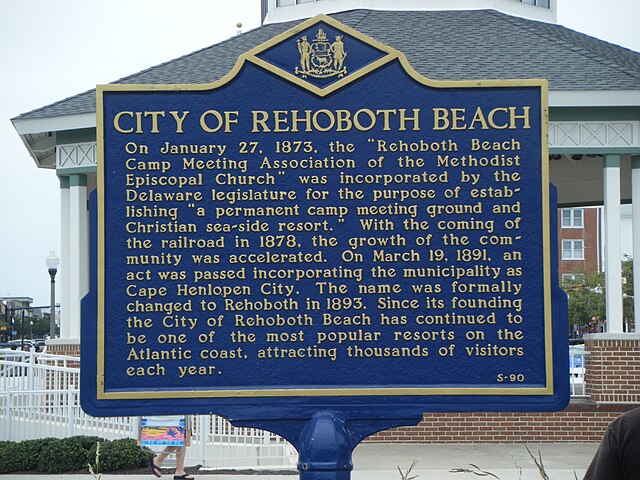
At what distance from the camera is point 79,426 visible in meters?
14.8

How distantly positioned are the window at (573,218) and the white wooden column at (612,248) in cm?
4585

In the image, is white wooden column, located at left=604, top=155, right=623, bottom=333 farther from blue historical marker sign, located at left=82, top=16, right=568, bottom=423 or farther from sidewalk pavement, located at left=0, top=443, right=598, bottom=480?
blue historical marker sign, located at left=82, top=16, right=568, bottom=423

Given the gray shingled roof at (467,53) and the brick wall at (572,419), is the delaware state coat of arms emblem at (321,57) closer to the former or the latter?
the gray shingled roof at (467,53)

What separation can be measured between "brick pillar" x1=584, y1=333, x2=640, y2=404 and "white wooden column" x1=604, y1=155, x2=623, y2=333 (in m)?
0.20

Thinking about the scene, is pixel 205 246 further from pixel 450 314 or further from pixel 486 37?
pixel 486 37

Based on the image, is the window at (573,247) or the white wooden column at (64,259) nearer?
the white wooden column at (64,259)

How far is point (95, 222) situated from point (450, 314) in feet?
7.53

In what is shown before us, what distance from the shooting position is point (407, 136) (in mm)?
6367

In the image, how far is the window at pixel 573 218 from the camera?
201 feet

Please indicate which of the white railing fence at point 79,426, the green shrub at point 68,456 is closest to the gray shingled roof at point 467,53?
the white railing fence at point 79,426

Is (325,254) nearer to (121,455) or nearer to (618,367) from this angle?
(121,455)

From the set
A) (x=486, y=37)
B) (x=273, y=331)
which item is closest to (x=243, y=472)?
(x=273, y=331)

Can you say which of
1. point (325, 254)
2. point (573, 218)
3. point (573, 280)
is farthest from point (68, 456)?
point (573, 218)

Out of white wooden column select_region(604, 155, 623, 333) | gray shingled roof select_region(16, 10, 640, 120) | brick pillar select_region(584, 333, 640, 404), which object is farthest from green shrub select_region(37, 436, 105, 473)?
white wooden column select_region(604, 155, 623, 333)
